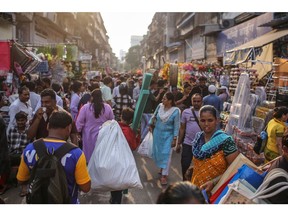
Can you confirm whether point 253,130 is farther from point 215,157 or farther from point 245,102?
point 215,157

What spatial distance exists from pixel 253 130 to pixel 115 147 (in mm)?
4039

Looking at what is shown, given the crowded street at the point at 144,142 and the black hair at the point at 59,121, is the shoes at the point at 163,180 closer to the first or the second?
the crowded street at the point at 144,142

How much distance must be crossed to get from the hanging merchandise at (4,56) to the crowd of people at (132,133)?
0.77 meters

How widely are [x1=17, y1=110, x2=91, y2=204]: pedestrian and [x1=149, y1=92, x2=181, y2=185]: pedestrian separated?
129 inches

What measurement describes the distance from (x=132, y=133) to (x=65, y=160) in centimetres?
233

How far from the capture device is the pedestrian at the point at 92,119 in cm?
573

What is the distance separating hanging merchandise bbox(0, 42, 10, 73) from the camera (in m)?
8.04

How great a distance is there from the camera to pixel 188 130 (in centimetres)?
581

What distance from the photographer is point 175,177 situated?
6.92 metres

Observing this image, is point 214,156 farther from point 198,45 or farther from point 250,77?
point 198,45

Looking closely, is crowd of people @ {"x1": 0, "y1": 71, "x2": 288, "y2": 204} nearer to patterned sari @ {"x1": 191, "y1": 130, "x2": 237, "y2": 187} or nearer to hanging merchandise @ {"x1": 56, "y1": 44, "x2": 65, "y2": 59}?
patterned sari @ {"x1": 191, "y1": 130, "x2": 237, "y2": 187}

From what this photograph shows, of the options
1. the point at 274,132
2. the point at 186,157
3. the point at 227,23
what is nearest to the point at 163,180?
the point at 186,157

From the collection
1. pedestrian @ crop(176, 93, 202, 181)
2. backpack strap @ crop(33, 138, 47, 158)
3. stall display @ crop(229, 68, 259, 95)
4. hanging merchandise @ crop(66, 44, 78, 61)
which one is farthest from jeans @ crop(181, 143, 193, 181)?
hanging merchandise @ crop(66, 44, 78, 61)

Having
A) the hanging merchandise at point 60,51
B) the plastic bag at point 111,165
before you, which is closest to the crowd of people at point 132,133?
the plastic bag at point 111,165
